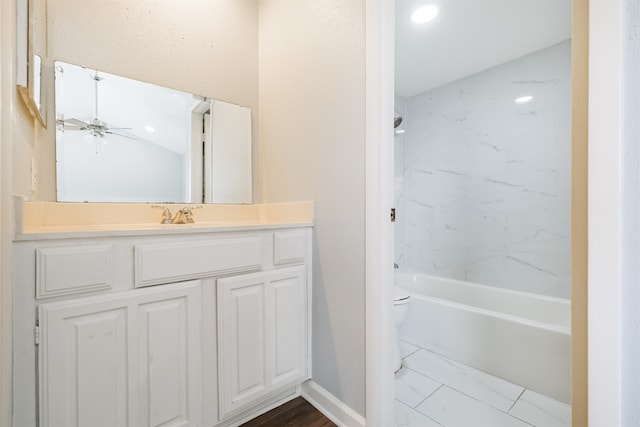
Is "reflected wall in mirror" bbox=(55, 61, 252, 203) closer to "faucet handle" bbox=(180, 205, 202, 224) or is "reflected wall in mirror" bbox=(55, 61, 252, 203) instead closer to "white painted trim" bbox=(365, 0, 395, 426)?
"faucet handle" bbox=(180, 205, 202, 224)

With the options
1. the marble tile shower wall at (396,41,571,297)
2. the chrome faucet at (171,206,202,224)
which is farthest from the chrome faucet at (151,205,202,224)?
the marble tile shower wall at (396,41,571,297)

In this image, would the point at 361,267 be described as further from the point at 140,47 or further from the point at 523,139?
the point at 523,139

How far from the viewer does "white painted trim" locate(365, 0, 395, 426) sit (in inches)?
44.5

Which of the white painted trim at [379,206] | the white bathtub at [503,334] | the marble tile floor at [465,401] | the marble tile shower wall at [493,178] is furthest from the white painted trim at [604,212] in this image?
the marble tile shower wall at [493,178]

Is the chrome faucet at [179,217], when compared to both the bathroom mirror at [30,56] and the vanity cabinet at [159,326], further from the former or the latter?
the bathroom mirror at [30,56]

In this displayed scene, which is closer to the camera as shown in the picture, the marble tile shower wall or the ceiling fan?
the ceiling fan

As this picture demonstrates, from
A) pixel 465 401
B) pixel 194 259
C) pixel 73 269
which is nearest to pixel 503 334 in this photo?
pixel 465 401

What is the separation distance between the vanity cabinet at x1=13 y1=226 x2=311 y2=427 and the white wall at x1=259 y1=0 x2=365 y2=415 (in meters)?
0.14

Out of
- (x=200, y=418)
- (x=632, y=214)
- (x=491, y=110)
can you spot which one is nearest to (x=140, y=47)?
(x=200, y=418)

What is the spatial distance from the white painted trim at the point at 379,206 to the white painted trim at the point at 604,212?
0.60m

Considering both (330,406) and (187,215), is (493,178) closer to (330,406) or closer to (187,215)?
(330,406)

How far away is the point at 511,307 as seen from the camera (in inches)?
89.5

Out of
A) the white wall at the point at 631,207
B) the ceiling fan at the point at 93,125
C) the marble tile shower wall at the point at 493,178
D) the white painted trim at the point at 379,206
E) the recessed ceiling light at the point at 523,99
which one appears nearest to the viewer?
the white wall at the point at 631,207

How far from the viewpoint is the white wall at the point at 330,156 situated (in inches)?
48.0
